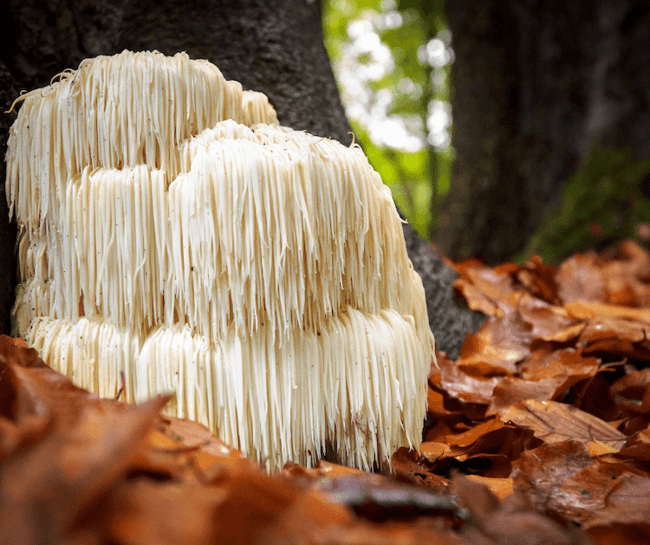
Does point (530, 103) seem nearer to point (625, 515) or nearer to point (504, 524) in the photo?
point (625, 515)

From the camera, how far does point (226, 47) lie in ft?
6.63

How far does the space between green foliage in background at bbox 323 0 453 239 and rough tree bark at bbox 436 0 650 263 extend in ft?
5.08

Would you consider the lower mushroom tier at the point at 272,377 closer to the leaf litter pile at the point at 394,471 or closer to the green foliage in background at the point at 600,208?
the leaf litter pile at the point at 394,471

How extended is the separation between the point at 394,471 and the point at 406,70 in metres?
10.5

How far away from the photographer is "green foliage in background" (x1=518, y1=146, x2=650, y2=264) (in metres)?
5.24

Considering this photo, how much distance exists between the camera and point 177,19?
1.98 metres

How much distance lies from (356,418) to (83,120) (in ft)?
3.75

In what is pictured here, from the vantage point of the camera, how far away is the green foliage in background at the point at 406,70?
30.2ft

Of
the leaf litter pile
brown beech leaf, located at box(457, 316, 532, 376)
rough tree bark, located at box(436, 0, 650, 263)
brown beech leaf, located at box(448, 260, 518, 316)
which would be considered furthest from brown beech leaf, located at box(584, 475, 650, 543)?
rough tree bark, located at box(436, 0, 650, 263)

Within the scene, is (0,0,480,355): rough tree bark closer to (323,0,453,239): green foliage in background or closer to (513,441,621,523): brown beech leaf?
(513,441,621,523): brown beech leaf

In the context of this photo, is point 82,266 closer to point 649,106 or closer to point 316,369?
point 316,369

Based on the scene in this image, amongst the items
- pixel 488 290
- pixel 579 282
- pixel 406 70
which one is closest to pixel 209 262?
pixel 488 290

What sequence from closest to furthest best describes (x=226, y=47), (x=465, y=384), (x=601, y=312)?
(x=465, y=384), (x=226, y=47), (x=601, y=312)

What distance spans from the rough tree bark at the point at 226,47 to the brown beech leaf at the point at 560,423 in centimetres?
67
